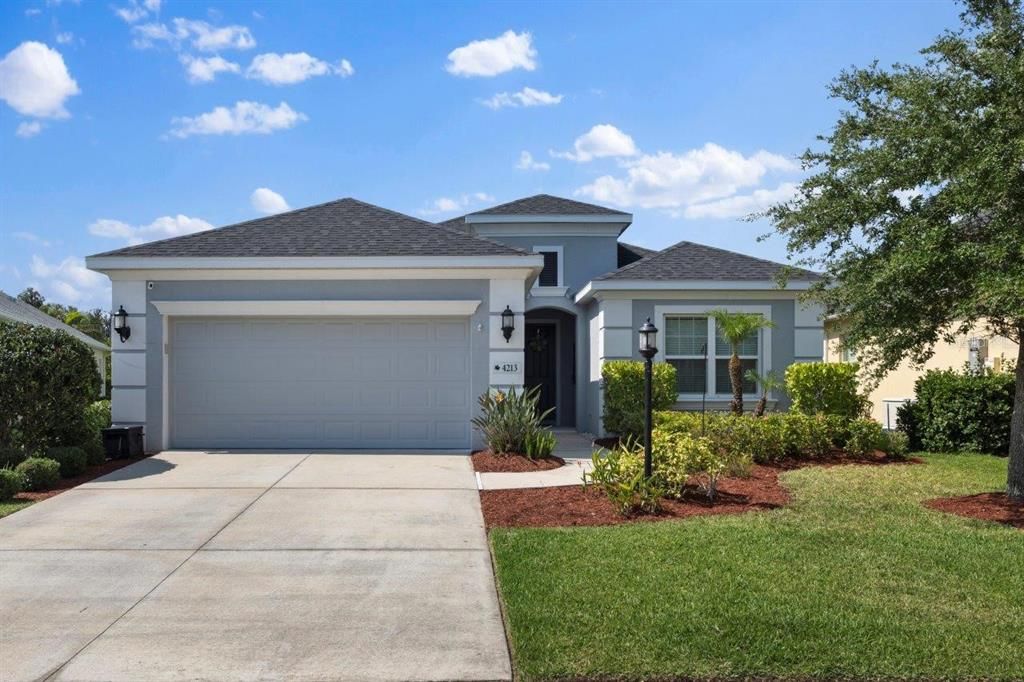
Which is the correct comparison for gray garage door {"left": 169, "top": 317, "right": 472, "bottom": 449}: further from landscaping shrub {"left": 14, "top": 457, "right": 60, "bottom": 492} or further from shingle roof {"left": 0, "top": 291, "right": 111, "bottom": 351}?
shingle roof {"left": 0, "top": 291, "right": 111, "bottom": 351}

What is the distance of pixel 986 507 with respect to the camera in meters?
8.70

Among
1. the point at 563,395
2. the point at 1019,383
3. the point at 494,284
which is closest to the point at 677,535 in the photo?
the point at 1019,383

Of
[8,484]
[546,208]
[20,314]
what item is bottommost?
[8,484]

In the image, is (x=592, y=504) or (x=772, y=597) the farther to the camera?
(x=592, y=504)

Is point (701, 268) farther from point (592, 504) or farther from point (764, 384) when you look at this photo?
point (592, 504)

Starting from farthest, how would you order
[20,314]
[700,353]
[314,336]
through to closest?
[20,314]
[700,353]
[314,336]

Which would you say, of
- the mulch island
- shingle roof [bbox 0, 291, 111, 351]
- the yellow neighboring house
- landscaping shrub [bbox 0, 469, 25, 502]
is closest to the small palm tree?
the yellow neighboring house

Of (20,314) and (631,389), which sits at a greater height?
(20,314)

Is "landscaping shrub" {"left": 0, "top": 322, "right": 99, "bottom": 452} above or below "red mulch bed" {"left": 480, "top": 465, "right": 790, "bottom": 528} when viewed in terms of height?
A: above

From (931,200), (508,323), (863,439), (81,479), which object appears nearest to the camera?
(931,200)

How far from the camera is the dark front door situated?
63.4 ft

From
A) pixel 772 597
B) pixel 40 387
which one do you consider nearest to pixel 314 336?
pixel 40 387

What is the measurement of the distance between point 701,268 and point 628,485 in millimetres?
8224

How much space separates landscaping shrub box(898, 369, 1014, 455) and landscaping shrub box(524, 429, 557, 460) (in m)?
6.47
